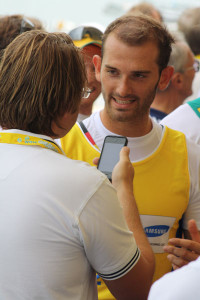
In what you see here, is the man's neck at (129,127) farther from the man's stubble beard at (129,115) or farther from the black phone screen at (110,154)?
the black phone screen at (110,154)

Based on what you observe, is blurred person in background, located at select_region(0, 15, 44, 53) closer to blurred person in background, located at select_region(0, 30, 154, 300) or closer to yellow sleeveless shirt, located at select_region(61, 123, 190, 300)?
yellow sleeveless shirt, located at select_region(61, 123, 190, 300)

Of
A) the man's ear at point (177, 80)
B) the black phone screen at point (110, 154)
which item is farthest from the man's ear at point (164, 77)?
the man's ear at point (177, 80)

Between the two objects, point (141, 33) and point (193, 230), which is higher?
point (141, 33)

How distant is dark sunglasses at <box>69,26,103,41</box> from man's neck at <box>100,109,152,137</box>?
82cm

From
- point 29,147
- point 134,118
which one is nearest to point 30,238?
point 29,147

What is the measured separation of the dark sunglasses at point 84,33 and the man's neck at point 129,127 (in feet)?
2.69

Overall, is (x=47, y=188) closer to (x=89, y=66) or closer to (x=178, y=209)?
(x=178, y=209)

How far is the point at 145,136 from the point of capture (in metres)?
2.07

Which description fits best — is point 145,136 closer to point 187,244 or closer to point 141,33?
point 141,33

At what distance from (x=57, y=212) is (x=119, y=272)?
0.82 feet

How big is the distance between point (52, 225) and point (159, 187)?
856 millimetres

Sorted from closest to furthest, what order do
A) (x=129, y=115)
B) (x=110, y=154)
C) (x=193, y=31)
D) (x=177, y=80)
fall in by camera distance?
(x=110, y=154)
(x=129, y=115)
(x=177, y=80)
(x=193, y=31)

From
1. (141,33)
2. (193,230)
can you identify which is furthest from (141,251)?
(141,33)

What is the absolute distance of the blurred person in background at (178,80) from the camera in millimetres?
3332
